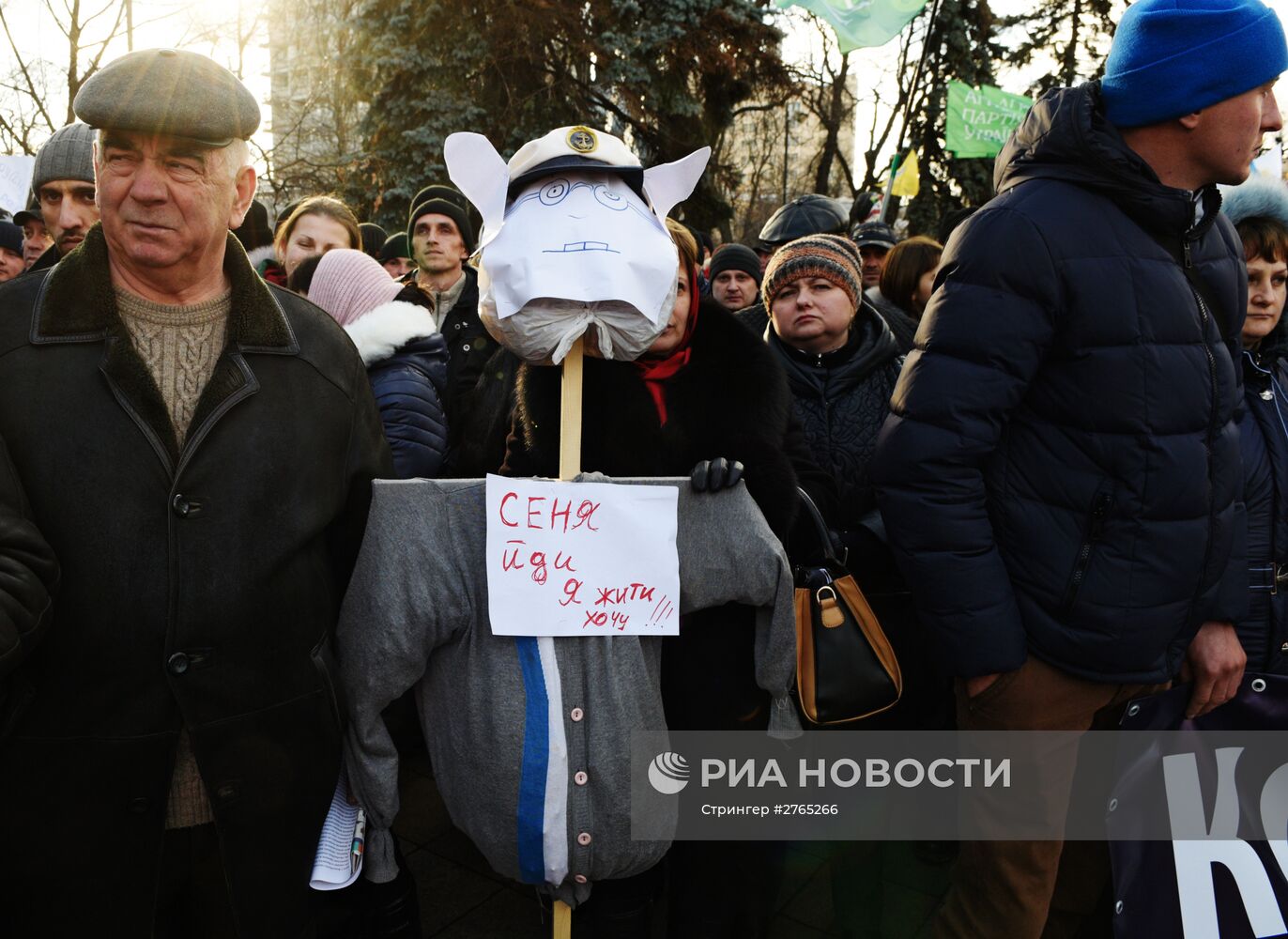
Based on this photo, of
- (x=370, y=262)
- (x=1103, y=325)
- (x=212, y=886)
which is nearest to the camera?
(x=212, y=886)

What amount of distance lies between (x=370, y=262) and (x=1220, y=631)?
2.52m

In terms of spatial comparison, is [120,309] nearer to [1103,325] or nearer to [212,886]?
[212,886]

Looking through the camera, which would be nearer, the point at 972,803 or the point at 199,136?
the point at 199,136

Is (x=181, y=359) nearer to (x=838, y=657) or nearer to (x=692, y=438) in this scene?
(x=692, y=438)

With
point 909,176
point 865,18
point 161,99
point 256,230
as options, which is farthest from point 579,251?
point 909,176

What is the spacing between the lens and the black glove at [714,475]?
1.83 meters

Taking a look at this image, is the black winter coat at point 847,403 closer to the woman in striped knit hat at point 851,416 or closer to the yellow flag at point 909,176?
the woman in striped knit hat at point 851,416

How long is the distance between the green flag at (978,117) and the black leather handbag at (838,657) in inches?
350

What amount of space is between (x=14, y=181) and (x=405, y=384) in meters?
6.30

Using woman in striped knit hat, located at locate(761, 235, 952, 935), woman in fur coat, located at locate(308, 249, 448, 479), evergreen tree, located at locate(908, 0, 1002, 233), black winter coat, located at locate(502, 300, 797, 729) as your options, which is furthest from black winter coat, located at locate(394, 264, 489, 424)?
evergreen tree, located at locate(908, 0, 1002, 233)

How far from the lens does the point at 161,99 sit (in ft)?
4.92

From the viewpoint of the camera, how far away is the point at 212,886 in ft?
5.62

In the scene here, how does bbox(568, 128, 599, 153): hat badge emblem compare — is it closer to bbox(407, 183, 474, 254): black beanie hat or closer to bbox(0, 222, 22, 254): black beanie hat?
→ bbox(407, 183, 474, 254): black beanie hat

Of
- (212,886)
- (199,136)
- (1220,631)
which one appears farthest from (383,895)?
(1220,631)
